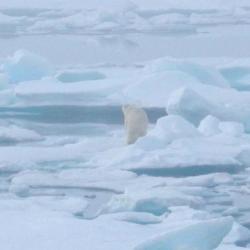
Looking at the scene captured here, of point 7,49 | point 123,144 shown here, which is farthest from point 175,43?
point 123,144

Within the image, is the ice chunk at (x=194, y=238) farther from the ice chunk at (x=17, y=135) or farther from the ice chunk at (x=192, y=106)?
the ice chunk at (x=192, y=106)

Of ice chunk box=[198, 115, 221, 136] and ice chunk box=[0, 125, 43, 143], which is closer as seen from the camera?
ice chunk box=[198, 115, 221, 136]

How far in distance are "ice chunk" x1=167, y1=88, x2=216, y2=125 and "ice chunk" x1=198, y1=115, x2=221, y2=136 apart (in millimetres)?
323

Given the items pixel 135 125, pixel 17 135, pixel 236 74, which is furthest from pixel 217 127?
pixel 236 74

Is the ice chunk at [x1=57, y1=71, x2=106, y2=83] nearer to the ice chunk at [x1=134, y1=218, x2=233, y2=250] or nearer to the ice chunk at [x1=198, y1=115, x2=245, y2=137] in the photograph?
the ice chunk at [x1=198, y1=115, x2=245, y2=137]

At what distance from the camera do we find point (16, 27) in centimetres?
1680

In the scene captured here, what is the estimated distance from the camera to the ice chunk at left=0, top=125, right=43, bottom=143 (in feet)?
25.7

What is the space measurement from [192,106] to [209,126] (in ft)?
1.67

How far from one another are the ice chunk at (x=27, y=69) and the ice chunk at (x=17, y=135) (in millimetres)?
2707

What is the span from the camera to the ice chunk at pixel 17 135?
25.7 ft

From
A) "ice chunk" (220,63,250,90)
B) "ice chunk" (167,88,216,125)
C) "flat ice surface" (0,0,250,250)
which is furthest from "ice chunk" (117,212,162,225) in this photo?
"ice chunk" (220,63,250,90)

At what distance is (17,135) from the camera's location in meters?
7.92

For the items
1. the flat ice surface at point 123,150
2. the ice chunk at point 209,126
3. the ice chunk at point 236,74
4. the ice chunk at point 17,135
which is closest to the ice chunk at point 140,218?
the flat ice surface at point 123,150

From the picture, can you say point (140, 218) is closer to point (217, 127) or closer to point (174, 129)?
point (174, 129)
